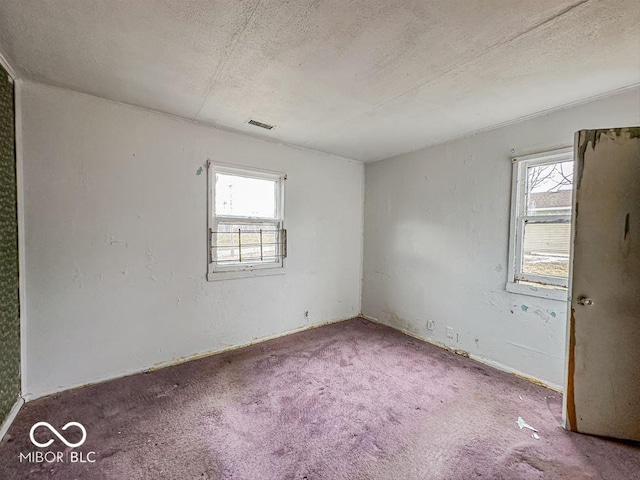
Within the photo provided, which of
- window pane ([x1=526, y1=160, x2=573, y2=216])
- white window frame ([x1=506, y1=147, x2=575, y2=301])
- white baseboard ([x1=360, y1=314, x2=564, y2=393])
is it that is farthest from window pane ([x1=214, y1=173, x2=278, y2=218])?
window pane ([x1=526, y1=160, x2=573, y2=216])

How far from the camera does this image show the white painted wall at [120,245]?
195 cm

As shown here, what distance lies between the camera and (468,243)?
2756 millimetres

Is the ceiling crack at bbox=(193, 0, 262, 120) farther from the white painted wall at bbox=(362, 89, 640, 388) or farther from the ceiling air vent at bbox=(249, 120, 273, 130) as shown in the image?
the white painted wall at bbox=(362, 89, 640, 388)

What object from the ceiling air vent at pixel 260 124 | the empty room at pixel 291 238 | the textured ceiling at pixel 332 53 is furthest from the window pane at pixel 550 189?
the ceiling air vent at pixel 260 124

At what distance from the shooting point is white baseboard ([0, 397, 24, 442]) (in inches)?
62.9

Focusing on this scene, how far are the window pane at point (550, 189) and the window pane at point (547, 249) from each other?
0.43 feet

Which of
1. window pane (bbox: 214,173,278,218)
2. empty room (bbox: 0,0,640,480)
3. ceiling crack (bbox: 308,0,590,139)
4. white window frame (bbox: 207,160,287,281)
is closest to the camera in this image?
ceiling crack (bbox: 308,0,590,139)

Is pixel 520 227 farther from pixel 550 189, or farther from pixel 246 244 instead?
pixel 246 244

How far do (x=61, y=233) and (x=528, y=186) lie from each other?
3.83m

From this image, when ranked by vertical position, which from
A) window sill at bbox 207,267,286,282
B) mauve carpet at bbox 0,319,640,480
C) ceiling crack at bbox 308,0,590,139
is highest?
ceiling crack at bbox 308,0,590,139

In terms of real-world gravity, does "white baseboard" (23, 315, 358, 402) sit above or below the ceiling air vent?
below

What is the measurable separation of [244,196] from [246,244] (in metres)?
0.53

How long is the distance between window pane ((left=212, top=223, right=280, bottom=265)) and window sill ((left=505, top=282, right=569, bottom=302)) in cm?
239

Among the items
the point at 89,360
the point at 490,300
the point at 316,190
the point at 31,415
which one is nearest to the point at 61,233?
the point at 89,360
